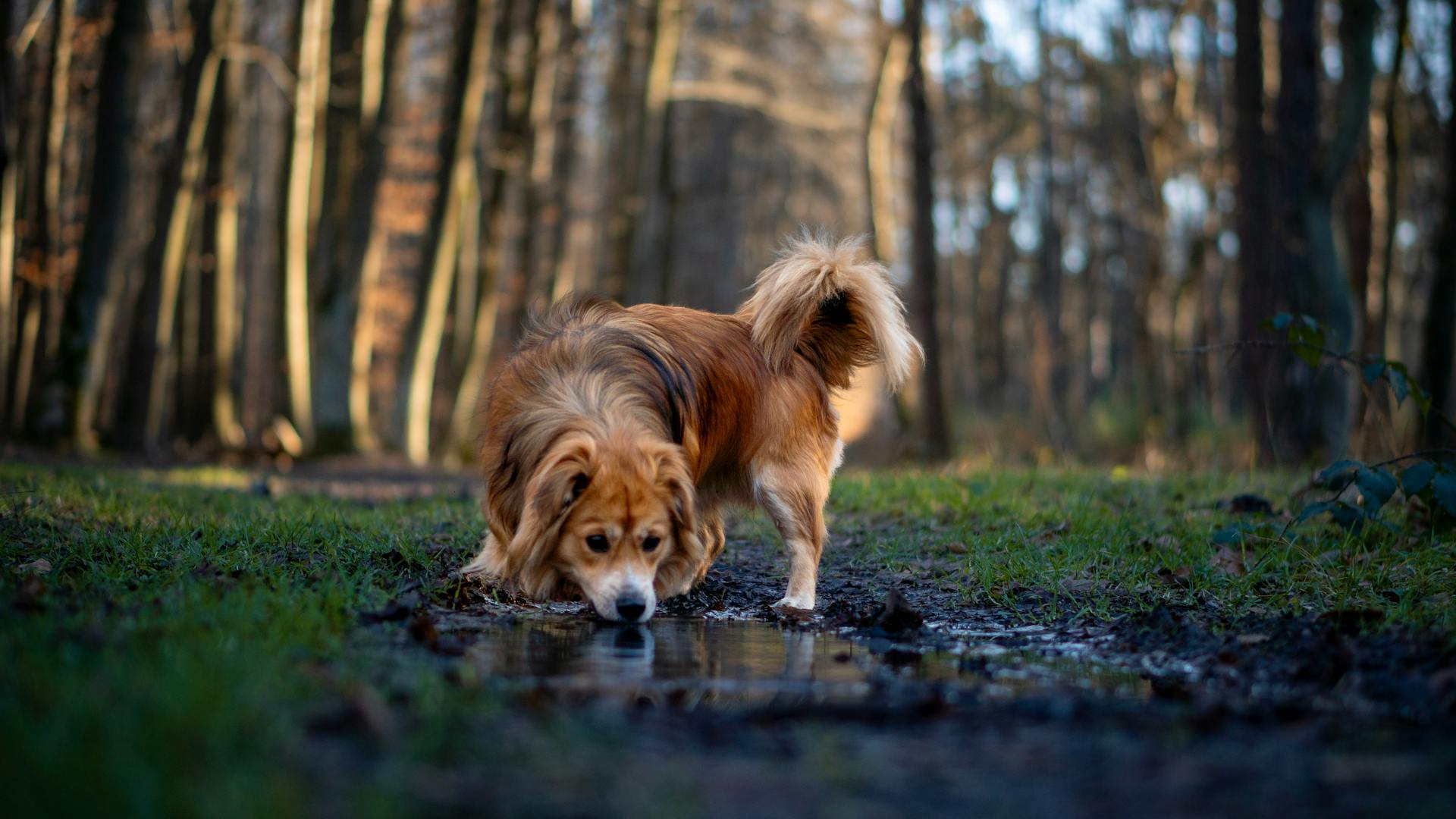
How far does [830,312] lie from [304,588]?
304cm

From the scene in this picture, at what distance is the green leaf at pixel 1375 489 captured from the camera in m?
5.74

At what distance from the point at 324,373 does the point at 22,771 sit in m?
14.8

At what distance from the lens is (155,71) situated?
1000 inches

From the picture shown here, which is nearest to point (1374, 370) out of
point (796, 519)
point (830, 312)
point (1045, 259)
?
point (830, 312)

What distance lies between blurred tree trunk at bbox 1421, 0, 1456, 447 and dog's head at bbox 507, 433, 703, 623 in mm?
9734

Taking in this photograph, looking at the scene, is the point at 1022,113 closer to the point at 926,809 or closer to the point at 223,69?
the point at 223,69

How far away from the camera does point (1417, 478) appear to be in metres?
5.76

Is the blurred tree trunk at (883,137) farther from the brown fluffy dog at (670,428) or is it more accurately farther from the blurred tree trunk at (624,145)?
the brown fluffy dog at (670,428)

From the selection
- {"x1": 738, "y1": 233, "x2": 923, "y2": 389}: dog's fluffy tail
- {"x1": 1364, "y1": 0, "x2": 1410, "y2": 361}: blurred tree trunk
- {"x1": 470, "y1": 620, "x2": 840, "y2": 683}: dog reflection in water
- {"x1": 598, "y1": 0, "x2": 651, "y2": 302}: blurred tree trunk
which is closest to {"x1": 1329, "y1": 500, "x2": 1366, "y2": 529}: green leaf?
{"x1": 738, "y1": 233, "x2": 923, "y2": 389}: dog's fluffy tail

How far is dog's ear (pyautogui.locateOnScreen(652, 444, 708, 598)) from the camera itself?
5289 mm

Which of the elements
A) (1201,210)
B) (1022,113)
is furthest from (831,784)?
(1201,210)

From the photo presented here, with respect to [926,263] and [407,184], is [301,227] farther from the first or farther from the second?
[407,184]

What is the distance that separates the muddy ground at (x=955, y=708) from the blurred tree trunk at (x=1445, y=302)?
8.65 metres

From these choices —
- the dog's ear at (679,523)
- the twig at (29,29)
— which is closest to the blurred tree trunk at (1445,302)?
the dog's ear at (679,523)
